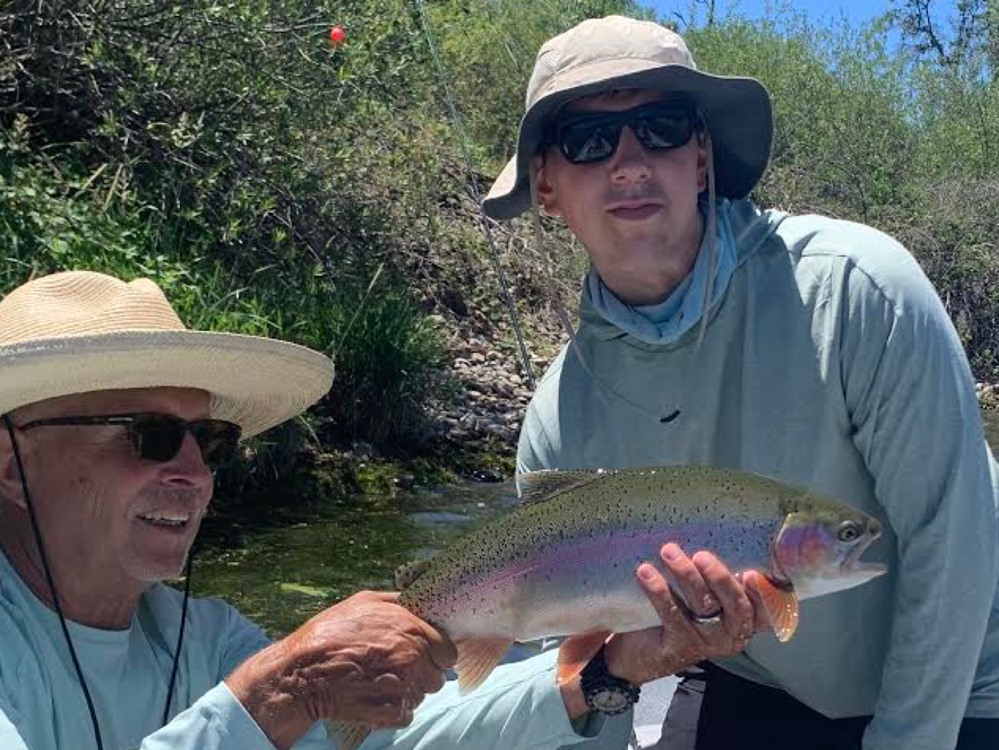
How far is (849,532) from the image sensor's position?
2.20 m

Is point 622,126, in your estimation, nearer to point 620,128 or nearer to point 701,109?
point 620,128

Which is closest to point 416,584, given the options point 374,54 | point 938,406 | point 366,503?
point 938,406

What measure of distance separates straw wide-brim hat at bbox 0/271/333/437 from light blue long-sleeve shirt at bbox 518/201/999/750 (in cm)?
64

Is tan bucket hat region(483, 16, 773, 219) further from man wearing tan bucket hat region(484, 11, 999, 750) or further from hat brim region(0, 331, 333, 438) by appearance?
hat brim region(0, 331, 333, 438)

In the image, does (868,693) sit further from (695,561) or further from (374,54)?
(374,54)

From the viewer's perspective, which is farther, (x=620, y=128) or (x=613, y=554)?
(x=620, y=128)

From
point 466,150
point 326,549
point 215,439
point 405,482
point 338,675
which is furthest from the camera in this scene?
point 405,482

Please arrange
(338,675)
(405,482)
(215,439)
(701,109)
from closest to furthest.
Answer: (338,675)
(215,439)
(701,109)
(405,482)

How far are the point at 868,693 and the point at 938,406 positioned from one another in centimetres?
66

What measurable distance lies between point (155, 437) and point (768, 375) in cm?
115

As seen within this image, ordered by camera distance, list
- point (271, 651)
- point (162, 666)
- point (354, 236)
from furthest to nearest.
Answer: point (354, 236), point (162, 666), point (271, 651)

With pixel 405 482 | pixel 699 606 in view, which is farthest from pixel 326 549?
pixel 699 606

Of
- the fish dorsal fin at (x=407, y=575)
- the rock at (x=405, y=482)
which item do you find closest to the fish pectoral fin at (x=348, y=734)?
the fish dorsal fin at (x=407, y=575)

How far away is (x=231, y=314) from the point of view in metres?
7.68
